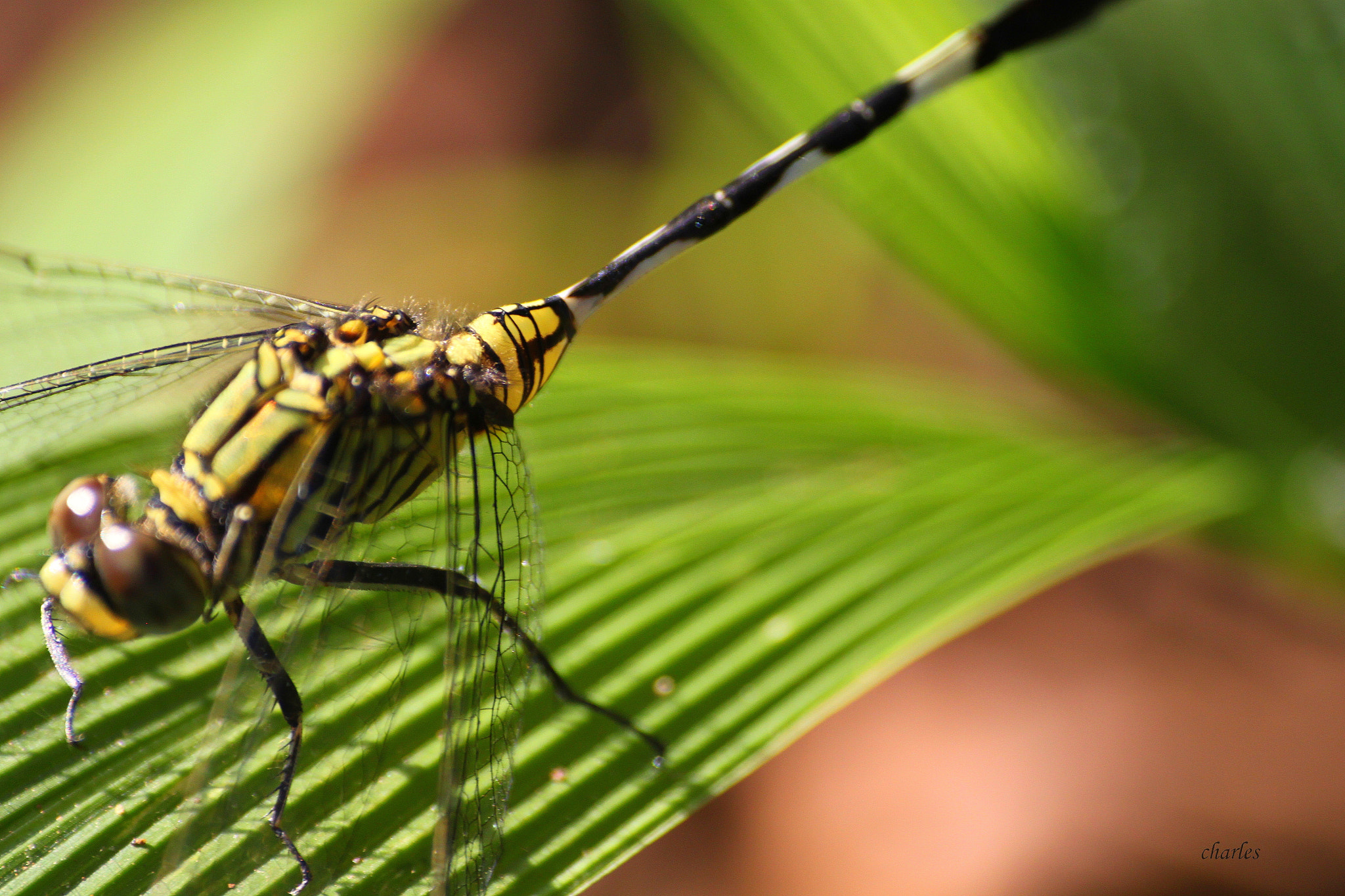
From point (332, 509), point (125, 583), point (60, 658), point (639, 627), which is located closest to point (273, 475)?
A: point (332, 509)

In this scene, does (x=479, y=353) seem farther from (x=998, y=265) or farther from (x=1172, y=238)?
(x=1172, y=238)

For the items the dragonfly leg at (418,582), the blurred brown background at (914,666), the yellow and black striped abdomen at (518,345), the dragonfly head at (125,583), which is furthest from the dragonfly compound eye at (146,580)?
the blurred brown background at (914,666)

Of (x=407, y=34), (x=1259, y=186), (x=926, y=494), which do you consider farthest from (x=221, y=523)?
(x=407, y=34)

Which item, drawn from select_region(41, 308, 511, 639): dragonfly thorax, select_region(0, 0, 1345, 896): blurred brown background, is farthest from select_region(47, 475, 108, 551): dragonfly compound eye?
select_region(0, 0, 1345, 896): blurred brown background

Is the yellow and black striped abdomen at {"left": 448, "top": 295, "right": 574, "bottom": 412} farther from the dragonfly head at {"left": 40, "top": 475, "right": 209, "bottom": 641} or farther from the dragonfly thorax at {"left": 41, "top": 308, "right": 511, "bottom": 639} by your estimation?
the dragonfly head at {"left": 40, "top": 475, "right": 209, "bottom": 641}

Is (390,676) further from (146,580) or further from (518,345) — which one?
(518,345)
